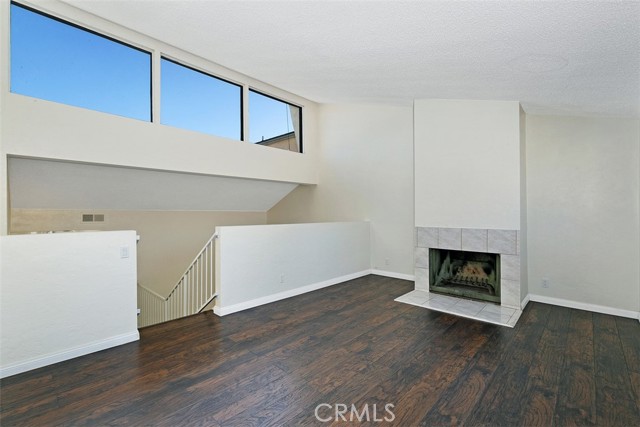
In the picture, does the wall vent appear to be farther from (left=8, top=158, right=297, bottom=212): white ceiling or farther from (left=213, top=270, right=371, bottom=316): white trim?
(left=213, top=270, right=371, bottom=316): white trim

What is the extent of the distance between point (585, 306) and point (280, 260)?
407 cm

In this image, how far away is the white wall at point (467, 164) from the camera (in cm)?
390

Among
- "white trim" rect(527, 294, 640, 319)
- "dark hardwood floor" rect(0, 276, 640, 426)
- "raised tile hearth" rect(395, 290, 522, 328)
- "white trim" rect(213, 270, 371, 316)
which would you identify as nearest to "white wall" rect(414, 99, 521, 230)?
"raised tile hearth" rect(395, 290, 522, 328)

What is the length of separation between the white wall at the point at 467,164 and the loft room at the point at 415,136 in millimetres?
18

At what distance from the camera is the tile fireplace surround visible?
3.78 meters

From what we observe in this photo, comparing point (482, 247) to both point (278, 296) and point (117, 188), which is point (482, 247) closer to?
point (278, 296)

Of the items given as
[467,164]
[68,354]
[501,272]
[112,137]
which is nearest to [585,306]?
[501,272]

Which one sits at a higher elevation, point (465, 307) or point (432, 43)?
point (432, 43)

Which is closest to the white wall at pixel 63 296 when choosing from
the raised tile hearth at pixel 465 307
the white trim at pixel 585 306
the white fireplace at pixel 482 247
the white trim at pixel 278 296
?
the white trim at pixel 278 296

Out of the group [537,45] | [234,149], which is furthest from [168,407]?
[234,149]

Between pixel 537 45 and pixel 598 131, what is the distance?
2.52 meters

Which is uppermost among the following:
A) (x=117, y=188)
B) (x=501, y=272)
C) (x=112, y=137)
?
(x=112, y=137)

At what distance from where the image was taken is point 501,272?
13.1ft

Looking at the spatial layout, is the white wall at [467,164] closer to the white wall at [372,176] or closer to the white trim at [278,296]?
the white wall at [372,176]
